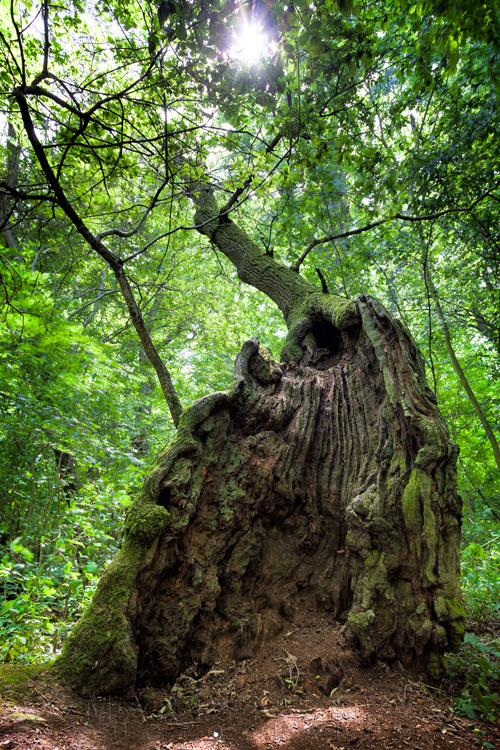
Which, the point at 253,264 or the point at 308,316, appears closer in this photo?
the point at 308,316

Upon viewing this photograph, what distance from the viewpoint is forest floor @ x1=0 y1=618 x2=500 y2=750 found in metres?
1.73

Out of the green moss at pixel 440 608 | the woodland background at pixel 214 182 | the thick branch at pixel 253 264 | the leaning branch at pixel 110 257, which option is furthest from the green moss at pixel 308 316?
the green moss at pixel 440 608

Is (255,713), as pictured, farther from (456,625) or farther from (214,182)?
(214,182)

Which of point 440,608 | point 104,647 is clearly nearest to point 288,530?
point 440,608

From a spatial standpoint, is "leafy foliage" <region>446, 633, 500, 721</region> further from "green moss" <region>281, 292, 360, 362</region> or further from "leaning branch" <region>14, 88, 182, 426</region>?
"green moss" <region>281, 292, 360, 362</region>

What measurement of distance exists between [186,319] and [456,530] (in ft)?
30.4

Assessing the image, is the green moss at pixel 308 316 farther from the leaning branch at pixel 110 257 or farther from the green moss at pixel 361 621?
the green moss at pixel 361 621

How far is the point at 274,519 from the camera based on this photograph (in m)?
3.25

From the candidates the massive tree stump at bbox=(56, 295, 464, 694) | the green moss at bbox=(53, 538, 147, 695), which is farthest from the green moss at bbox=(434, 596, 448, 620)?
the green moss at bbox=(53, 538, 147, 695)

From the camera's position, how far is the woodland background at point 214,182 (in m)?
2.70

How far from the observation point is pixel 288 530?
10.8ft

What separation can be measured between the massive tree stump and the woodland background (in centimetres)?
65

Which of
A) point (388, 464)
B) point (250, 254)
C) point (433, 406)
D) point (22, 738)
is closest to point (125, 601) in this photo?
point (22, 738)

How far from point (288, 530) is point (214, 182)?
4913mm
